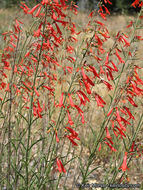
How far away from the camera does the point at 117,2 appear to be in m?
26.6

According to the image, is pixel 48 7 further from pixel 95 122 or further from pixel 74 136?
pixel 95 122

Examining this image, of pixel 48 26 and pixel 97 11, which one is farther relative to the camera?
pixel 97 11

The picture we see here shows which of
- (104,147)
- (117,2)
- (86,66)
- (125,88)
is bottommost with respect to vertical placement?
(104,147)

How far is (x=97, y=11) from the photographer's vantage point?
260 cm

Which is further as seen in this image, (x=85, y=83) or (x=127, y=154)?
(x=127, y=154)

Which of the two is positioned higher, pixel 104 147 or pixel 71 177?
pixel 104 147

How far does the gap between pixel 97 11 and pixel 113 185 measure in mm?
2471

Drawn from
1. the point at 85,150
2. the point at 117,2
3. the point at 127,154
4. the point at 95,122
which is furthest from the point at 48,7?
the point at 117,2

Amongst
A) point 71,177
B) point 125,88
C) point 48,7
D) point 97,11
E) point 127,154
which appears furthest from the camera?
point 71,177

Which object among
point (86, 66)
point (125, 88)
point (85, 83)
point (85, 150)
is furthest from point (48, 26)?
point (85, 150)

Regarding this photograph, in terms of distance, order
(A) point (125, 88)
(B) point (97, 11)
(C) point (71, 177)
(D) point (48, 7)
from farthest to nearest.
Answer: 1. (C) point (71, 177)
2. (B) point (97, 11)
3. (A) point (125, 88)
4. (D) point (48, 7)

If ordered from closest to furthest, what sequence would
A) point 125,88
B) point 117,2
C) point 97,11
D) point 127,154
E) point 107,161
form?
point 125,88 → point 127,154 → point 97,11 → point 107,161 → point 117,2

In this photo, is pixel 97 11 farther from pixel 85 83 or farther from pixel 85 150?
pixel 85 150

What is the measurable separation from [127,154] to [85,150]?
9.72ft
